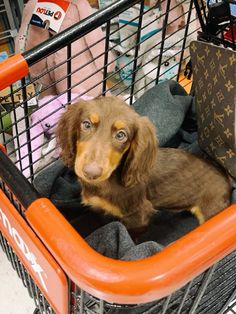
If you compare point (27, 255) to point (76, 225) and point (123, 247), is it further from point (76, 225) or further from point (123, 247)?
point (76, 225)

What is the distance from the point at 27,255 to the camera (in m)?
0.80

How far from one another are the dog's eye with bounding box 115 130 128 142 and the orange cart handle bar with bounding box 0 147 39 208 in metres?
0.32

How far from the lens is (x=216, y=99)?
3.88 feet

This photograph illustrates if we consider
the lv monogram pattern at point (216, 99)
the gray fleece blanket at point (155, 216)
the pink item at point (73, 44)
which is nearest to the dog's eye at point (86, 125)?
the gray fleece blanket at point (155, 216)

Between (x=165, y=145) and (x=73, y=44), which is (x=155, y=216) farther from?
(x=73, y=44)

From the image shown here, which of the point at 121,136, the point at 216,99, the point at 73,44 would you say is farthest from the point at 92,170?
the point at 73,44

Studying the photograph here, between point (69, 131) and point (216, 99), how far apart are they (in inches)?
15.9

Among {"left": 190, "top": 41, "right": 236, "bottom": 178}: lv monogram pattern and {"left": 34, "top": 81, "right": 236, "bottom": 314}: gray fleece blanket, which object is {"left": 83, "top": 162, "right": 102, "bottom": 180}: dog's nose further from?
{"left": 190, "top": 41, "right": 236, "bottom": 178}: lv monogram pattern

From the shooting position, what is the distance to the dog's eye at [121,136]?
1.02 m

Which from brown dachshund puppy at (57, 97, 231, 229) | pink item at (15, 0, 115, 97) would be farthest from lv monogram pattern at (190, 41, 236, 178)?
pink item at (15, 0, 115, 97)

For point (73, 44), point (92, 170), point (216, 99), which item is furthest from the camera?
point (73, 44)

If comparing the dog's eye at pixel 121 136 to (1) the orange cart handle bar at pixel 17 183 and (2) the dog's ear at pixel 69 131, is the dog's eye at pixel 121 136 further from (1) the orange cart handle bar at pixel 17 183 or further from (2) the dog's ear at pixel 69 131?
(1) the orange cart handle bar at pixel 17 183

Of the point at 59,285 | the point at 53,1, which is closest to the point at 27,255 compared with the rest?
the point at 59,285

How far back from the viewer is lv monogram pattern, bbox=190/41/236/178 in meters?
1.10
